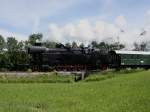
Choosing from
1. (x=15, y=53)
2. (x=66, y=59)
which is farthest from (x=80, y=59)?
(x=15, y=53)

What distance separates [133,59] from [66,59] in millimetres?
11905

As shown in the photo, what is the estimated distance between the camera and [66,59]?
5156 cm

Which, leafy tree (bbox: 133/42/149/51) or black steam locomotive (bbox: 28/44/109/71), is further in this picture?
leafy tree (bbox: 133/42/149/51)

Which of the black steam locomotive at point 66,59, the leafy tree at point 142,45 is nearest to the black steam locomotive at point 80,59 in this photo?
the black steam locomotive at point 66,59

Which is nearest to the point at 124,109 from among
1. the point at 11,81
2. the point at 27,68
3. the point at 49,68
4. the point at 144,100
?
the point at 144,100

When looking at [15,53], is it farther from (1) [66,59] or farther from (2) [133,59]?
(2) [133,59]

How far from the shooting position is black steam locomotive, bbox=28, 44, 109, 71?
50.0 meters

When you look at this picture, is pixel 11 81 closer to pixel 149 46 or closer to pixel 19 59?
pixel 19 59

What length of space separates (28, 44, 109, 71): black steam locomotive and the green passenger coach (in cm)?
275

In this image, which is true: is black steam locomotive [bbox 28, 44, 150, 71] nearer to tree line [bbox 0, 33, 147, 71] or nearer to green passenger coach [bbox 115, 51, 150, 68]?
green passenger coach [bbox 115, 51, 150, 68]

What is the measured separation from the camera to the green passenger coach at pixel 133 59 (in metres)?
56.2

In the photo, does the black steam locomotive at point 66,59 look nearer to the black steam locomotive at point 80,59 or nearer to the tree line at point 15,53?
the black steam locomotive at point 80,59

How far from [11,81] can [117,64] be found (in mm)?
22213

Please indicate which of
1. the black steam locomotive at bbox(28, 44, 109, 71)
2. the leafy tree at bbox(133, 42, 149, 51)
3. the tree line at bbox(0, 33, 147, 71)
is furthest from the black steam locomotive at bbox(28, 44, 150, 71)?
the leafy tree at bbox(133, 42, 149, 51)
